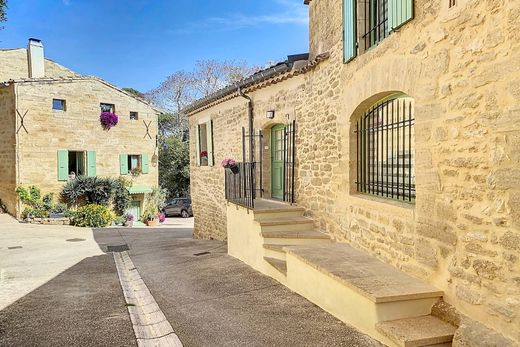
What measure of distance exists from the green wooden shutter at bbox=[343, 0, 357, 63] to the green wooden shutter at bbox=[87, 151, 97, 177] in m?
16.1

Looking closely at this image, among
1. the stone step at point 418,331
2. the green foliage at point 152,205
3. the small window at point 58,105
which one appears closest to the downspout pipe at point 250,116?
the stone step at point 418,331

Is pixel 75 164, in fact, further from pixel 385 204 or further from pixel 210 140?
pixel 385 204

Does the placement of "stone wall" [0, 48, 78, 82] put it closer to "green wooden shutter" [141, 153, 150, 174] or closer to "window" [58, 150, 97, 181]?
"window" [58, 150, 97, 181]

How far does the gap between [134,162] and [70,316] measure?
1669 cm

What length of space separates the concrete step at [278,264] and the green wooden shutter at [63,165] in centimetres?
Answer: 1482

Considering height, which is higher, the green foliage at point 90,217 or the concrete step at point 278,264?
the concrete step at point 278,264

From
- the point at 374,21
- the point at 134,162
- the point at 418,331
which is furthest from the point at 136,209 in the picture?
the point at 418,331

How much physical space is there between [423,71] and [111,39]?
34.5m

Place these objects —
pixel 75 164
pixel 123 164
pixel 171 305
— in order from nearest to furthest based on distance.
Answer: pixel 171 305, pixel 75 164, pixel 123 164

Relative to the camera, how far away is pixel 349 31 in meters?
5.04

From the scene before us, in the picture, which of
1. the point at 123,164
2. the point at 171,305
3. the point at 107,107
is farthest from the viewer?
the point at 123,164

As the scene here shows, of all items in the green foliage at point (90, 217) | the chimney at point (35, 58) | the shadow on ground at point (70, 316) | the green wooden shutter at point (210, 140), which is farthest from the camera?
the chimney at point (35, 58)

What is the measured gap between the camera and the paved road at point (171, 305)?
11.3ft

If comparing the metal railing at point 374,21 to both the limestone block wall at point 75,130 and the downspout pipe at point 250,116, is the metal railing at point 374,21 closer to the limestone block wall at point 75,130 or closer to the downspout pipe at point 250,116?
the downspout pipe at point 250,116
